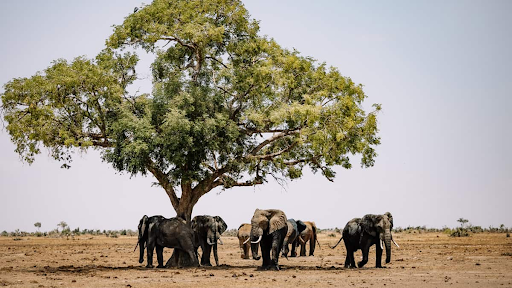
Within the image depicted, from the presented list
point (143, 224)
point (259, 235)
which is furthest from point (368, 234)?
point (143, 224)

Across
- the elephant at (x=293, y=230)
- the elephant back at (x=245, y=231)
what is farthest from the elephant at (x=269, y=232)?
the elephant back at (x=245, y=231)

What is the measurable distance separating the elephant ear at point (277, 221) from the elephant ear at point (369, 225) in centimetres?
359

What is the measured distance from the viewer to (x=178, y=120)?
2675 cm

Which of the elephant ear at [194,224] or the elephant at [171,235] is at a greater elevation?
the elephant ear at [194,224]

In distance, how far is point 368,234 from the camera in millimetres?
26844

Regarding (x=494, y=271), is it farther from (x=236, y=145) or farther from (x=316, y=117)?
(x=236, y=145)

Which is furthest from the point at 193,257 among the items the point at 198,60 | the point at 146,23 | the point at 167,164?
the point at 146,23

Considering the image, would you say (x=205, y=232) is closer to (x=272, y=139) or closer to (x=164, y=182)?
(x=164, y=182)

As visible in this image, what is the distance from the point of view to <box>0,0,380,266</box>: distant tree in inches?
1080

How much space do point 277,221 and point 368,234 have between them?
4186 millimetres

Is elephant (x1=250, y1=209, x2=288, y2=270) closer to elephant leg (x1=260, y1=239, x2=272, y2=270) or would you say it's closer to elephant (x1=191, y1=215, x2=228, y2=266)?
elephant leg (x1=260, y1=239, x2=272, y2=270)

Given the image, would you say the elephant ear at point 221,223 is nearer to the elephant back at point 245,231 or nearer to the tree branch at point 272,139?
the tree branch at point 272,139

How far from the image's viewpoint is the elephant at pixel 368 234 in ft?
86.4

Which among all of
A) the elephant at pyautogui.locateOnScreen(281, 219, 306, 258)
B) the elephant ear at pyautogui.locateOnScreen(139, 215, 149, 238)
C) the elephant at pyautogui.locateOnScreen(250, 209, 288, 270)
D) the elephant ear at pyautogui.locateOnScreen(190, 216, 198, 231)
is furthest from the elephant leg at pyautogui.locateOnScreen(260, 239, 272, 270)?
the elephant at pyautogui.locateOnScreen(281, 219, 306, 258)
